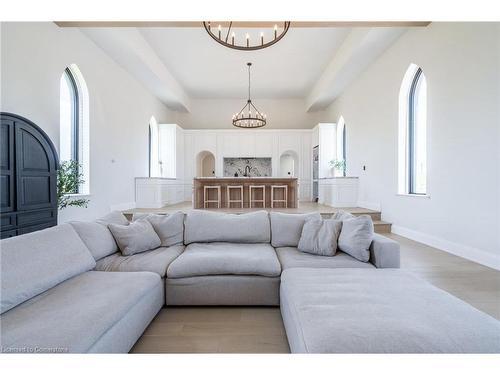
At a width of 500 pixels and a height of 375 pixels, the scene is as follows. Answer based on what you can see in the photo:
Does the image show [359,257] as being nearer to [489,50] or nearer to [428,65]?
[489,50]

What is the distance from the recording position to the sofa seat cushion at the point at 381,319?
116 cm

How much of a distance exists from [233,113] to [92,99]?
575 cm

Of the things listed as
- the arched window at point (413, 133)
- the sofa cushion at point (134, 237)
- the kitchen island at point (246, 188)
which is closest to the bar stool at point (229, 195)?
the kitchen island at point (246, 188)

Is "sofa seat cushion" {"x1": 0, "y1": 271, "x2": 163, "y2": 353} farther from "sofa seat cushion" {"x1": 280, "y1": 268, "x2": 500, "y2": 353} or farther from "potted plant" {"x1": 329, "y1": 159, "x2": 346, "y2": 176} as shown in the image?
"potted plant" {"x1": 329, "y1": 159, "x2": 346, "y2": 176}

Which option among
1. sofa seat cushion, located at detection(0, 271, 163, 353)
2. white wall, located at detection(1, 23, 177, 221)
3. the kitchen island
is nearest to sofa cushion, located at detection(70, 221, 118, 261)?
sofa seat cushion, located at detection(0, 271, 163, 353)

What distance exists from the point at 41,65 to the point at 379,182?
6.51m

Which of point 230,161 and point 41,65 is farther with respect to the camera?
point 230,161

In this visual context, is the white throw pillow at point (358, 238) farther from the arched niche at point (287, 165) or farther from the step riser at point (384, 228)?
the arched niche at point (287, 165)

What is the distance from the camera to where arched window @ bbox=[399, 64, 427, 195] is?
4.66 m

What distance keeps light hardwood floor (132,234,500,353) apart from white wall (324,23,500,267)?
2.59 feet

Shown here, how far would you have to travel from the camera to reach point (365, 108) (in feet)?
21.2

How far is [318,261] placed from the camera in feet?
7.75
